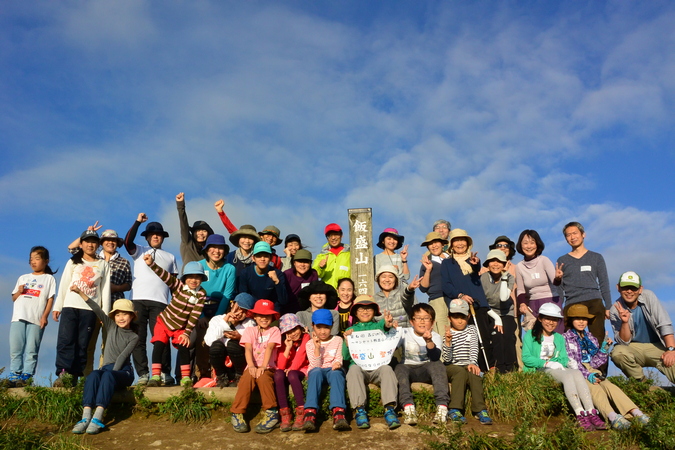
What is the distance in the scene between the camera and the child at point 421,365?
662 centimetres

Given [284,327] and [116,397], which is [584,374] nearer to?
[284,327]

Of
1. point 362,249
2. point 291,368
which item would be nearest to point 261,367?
point 291,368

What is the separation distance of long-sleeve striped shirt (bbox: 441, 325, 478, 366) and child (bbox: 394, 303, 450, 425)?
176mm

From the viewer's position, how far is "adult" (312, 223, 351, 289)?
9891 mm

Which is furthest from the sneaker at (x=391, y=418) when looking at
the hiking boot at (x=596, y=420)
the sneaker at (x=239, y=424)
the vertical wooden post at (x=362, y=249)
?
the vertical wooden post at (x=362, y=249)

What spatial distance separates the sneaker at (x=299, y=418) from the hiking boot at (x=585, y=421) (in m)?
3.51

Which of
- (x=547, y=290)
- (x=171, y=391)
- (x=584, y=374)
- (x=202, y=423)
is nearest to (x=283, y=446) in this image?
(x=202, y=423)

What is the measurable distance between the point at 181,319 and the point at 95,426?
1849mm

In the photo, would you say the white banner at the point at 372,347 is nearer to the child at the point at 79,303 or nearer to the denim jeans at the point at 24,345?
the child at the point at 79,303

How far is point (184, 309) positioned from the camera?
7844 mm

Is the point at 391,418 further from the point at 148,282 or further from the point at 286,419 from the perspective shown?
the point at 148,282

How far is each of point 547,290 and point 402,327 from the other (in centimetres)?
271

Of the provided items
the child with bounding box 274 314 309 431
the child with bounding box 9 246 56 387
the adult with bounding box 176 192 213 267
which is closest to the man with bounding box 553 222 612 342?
the child with bounding box 274 314 309 431

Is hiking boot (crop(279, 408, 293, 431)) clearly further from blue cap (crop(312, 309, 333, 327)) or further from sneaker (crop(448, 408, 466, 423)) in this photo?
sneaker (crop(448, 408, 466, 423))
